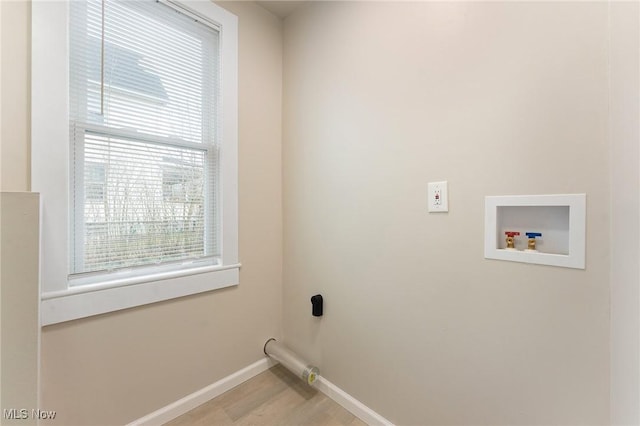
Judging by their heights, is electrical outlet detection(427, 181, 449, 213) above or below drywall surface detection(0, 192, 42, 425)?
above

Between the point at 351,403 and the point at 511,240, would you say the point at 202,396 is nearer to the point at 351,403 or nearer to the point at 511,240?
the point at 351,403

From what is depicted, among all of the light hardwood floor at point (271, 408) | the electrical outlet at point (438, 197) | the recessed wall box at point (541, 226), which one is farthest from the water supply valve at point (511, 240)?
the light hardwood floor at point (271, 408)

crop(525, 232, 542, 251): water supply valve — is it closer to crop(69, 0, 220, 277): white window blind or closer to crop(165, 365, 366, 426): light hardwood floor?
crop(165, 365, 366, 426): light hardwood floor

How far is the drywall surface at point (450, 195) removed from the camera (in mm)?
858

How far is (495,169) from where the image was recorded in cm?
102

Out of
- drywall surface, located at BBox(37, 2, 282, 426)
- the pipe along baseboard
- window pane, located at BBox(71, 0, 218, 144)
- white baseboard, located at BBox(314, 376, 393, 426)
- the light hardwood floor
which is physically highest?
window pane, located at BBox(71, 0, 218, 144)

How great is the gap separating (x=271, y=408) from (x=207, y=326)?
0.63 m

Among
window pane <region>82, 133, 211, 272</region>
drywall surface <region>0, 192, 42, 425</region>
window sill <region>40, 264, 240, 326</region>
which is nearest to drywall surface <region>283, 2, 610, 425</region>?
window sill <region>40, 264, 240, 326</region>

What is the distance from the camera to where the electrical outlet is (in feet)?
3.74

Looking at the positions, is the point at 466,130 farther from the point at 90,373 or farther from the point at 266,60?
the point at 90,373

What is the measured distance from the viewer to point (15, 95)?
40.4 inches

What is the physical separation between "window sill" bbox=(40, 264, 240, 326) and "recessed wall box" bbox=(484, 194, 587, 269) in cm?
149

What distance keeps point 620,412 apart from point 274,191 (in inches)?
75.1

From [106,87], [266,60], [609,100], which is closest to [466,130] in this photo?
[609,100]
